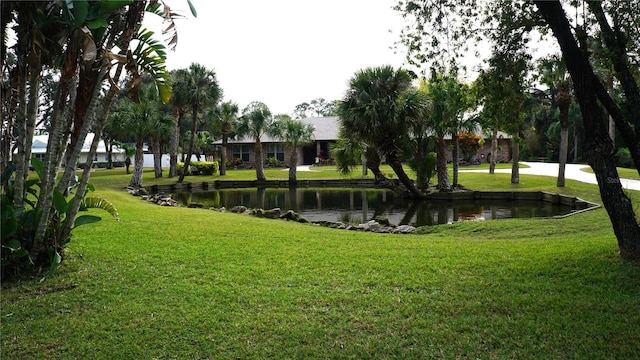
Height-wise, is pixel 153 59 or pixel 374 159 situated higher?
pixel 153 59

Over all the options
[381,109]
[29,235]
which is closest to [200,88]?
[381,109]

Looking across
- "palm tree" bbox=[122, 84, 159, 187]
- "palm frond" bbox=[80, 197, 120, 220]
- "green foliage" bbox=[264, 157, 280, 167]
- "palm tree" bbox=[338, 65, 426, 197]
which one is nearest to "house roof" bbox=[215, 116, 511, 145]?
"green foliage" bbox=[264, 157, 280, 167]

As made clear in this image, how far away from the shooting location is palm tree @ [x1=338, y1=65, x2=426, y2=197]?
66.9 ft

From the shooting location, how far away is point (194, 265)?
6773mm

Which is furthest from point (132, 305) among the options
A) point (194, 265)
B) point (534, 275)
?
point (534, 275)

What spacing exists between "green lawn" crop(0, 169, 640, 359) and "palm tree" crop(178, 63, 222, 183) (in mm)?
27625

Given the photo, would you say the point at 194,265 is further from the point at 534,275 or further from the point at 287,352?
the point at 534,275

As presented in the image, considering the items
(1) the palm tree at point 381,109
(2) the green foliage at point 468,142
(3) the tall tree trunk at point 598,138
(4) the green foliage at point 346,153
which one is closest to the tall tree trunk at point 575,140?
(2) the green foliage at point 468,142

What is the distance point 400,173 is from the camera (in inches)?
865

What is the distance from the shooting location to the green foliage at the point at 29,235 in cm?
555

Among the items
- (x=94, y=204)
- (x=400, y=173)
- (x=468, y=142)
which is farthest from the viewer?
(x=468, y=142)

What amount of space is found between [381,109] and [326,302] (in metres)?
16.2

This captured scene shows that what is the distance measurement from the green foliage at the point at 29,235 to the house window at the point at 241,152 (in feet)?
138

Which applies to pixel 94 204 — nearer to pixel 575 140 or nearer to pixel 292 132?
pixel 292 132
